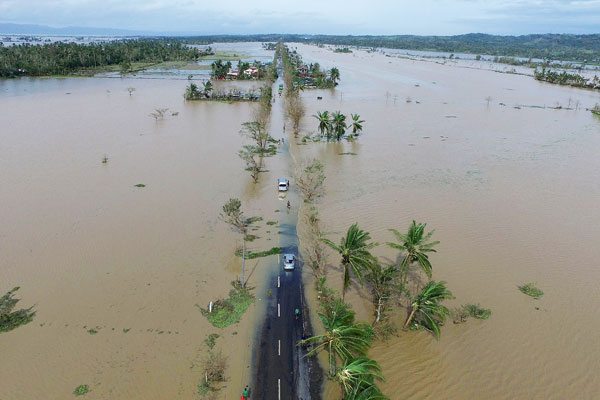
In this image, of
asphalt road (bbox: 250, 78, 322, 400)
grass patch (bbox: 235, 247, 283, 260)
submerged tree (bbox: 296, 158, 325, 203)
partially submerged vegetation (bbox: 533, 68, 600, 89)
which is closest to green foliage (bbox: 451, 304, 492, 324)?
asphalt road (bbox: 250, 78, 322, 400)

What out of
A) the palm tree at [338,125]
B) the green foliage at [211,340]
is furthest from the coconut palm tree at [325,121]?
the green foliage at [211,340]

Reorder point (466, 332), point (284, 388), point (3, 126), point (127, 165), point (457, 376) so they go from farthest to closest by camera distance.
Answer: point (3, 126)
point (127, 165)
point (466, 332)
point (457, 376)
point (284, 388)

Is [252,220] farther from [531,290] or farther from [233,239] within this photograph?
[531,290]

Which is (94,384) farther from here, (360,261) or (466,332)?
(466,332)

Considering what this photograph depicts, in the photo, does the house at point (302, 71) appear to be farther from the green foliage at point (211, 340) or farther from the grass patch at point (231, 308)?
the green foliage at point (211, 340)

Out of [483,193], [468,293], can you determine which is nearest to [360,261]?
[468,293]

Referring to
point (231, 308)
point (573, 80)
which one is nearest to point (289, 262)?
point (231, 308)
